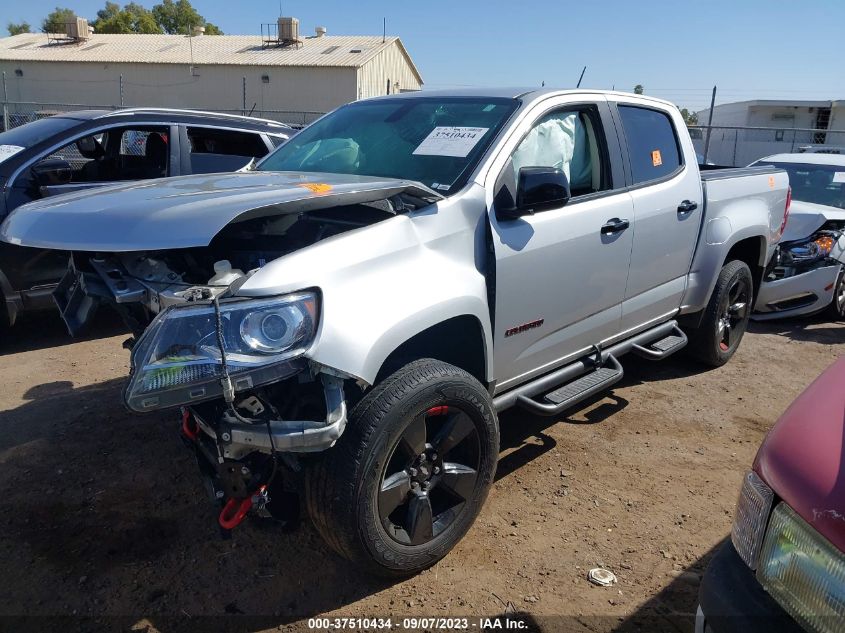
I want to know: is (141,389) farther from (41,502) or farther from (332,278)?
(41,502)

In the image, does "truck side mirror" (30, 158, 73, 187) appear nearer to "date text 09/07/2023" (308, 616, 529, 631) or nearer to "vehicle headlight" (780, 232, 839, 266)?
"date text 09/07/2023" (308, 616, 529, 631)

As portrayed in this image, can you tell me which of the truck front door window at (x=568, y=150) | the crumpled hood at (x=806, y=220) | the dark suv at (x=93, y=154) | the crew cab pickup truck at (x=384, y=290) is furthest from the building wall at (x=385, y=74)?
the crew cab pickup truck at (x=384, y=290)

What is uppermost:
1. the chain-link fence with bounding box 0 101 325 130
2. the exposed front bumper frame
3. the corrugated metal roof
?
the corrugated metal roof

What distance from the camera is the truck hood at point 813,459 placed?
1530 millimetres

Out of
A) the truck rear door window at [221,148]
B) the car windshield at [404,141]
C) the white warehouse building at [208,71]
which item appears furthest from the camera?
the white warehouse building at [208,71]

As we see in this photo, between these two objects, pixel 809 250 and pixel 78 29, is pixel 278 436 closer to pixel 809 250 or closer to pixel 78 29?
pixel 809 250

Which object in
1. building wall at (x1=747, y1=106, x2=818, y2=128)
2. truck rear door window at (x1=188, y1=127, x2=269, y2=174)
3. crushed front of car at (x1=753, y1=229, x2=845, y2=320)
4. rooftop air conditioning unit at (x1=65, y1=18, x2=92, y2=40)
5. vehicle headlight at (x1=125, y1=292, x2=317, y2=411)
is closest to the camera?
vehicle headlight at (x1=125, y1=292, x2=317, y2=411)

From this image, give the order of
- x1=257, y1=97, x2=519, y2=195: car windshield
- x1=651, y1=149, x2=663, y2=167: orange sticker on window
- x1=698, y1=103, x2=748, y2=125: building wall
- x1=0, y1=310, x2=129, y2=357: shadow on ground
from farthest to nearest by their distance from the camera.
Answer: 1. x1=698, y1=103, x2=748, y2=125: building wall
2. x1=0, y1=310, x2=129, y2=357: shadow on ground
3. x1=651, y1=149, x2=663, y2=167: orange sticker on window
4. x1=257, y1=97, x2=519, y2=195: car windshield

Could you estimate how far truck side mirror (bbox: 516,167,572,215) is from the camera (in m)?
2.98

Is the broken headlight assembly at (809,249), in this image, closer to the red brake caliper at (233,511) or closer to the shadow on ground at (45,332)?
the red brake caliper at (233,511)

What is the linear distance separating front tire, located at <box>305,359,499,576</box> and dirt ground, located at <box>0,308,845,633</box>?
22 cm

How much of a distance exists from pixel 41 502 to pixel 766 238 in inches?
214

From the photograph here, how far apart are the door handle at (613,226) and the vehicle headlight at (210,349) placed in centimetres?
205

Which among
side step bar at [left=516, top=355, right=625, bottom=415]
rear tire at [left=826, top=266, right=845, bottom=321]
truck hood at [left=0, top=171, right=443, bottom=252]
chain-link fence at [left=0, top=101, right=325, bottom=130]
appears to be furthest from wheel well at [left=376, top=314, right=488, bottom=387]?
rear tire at [left=826, top=266, right=845, bottom=321]
